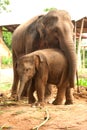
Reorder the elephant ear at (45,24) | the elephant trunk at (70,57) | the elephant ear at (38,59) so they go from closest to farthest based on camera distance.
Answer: the elephant ear at (38,59) < the elephant trunk at (70,57) < the elephant ear at (45,24)

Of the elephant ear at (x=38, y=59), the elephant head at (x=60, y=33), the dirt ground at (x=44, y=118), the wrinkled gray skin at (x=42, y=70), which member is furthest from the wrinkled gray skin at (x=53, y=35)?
the dirt ground at (x=44, y=118)

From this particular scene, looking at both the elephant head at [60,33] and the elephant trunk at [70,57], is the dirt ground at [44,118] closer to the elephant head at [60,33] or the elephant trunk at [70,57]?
the elephant trunk at [70,57]

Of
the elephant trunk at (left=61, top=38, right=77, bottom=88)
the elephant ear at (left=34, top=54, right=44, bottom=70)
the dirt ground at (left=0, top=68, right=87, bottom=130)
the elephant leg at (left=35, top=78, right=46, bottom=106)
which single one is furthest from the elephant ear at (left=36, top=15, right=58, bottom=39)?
the dirt ground at (left=0, top=68, right=87, bottom=130)

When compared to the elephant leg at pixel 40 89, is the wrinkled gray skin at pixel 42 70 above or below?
above

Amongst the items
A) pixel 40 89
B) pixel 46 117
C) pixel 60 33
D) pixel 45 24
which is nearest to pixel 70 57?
pixel 60 33

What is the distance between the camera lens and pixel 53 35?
8711mm

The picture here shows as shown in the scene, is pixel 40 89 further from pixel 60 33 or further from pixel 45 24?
pixel 45 24

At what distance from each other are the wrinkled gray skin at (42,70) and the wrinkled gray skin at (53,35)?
158 millimetres

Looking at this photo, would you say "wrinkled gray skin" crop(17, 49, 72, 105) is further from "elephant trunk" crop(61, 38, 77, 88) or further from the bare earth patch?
the bare earth patch

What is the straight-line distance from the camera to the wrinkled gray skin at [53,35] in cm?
799

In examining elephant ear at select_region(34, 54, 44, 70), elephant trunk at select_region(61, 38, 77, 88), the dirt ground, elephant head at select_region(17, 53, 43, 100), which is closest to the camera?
the dirt ground

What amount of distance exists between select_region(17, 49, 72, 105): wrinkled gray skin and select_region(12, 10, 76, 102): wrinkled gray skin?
16cm

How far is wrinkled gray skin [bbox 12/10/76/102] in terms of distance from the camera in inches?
315

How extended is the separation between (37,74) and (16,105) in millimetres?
744
